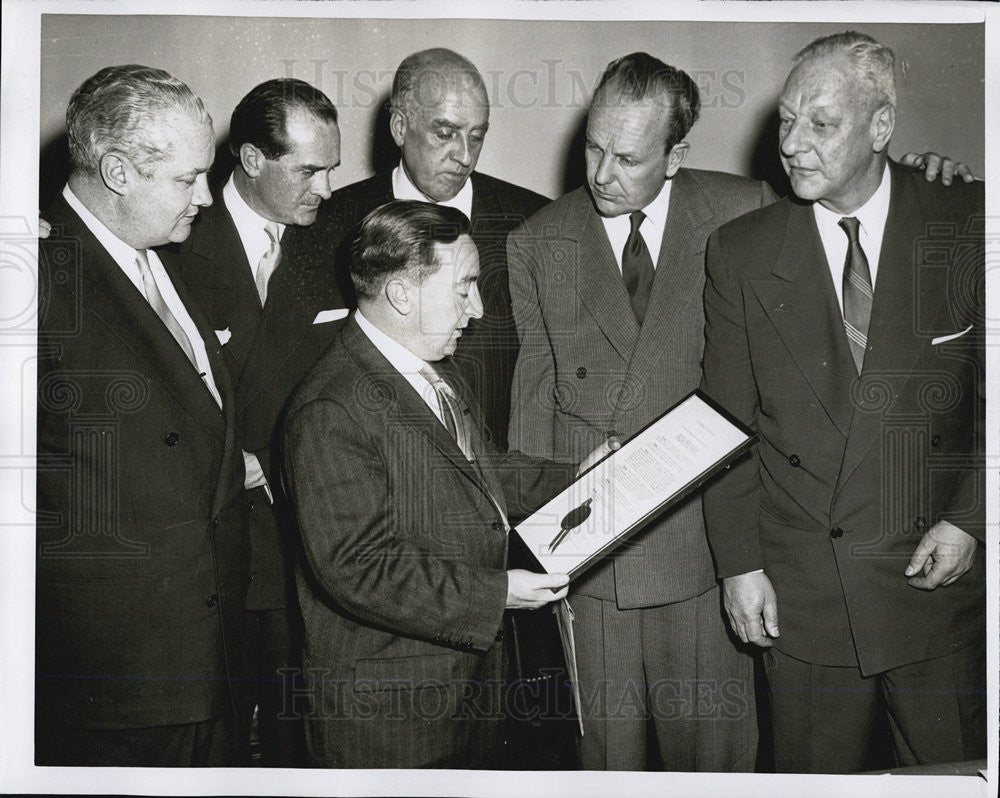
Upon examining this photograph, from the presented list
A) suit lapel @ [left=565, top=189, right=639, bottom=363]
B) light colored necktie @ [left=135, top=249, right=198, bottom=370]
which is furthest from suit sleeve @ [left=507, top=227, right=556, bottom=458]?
light colored necktie @ [left=135, top=249, right=198, bottom=370]

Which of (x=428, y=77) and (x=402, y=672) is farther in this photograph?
(x=428, y=77)

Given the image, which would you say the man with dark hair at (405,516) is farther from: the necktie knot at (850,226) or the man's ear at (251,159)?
the necktie knot at (850,226)

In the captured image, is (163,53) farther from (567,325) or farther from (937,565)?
(937,565)

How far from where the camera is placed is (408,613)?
81.2 inches

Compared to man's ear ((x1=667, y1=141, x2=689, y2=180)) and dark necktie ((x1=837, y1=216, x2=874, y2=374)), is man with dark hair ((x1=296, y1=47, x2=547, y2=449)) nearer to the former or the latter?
man's ear ((x1=667, y1=141, x2=689, y2=180))

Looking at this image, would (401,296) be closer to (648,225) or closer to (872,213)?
(648,225)

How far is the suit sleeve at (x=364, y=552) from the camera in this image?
2045 millimetres

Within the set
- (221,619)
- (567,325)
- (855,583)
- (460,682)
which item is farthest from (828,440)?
(221,619)

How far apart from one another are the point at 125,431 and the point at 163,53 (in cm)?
91

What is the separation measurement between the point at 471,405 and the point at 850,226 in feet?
3.22

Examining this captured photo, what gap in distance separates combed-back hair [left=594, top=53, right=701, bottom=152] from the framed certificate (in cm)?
65

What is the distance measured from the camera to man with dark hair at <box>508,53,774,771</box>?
221 cm

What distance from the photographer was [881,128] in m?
2.18

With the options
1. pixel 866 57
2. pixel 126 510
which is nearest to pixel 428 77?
pixel 866 57
